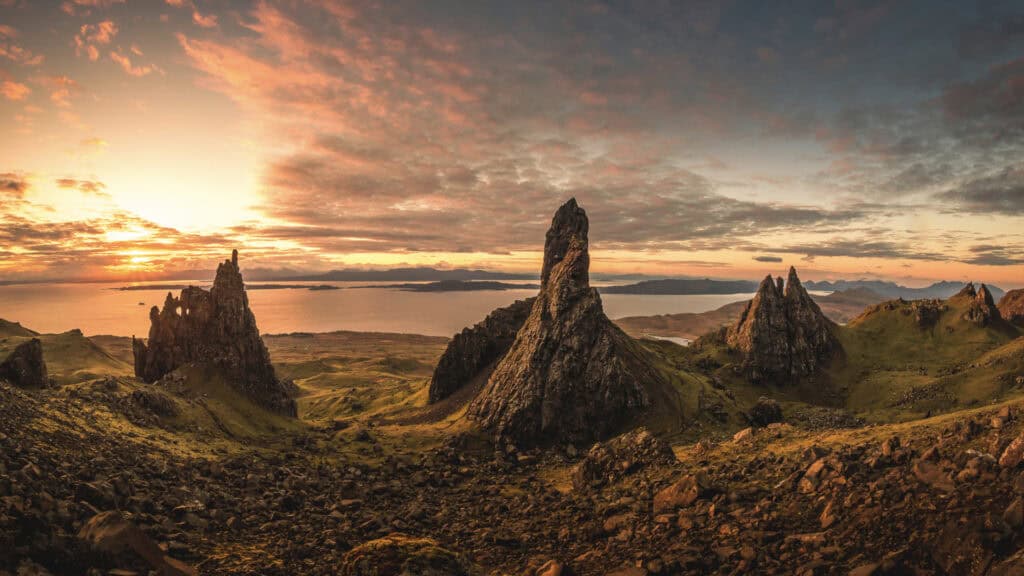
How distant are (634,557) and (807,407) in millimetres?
93436

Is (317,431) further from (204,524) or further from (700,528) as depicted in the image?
(700,528)

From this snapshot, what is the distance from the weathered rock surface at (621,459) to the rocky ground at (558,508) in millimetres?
198

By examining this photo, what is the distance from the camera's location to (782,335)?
393 ft

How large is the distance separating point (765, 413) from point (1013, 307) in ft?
457

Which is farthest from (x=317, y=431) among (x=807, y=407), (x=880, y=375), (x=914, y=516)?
(x=880, y=375)

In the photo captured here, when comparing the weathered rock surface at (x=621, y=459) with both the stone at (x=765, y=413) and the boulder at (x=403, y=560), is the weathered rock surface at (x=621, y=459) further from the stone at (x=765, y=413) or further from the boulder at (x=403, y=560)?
the stone at (x=765, y=413)

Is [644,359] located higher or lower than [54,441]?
lower

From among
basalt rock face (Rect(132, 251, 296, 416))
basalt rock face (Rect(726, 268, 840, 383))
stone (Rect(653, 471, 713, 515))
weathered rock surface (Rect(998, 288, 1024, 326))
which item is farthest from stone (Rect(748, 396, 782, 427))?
weathered rock surface (Rect(998, 288, 1024, 326))

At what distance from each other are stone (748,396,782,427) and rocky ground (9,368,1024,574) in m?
51.4

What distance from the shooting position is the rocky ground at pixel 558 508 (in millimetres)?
15250

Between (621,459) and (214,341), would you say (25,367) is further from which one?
(621,459)

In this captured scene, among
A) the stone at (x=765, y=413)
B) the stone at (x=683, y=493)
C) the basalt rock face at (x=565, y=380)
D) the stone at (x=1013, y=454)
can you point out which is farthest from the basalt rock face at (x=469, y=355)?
the stone at (x=1013, y=454)

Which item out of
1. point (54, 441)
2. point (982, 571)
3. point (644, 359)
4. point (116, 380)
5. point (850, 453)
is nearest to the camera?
point (982, 571)

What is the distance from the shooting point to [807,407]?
92812 millimetres
